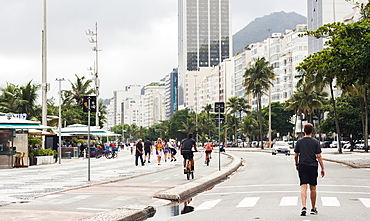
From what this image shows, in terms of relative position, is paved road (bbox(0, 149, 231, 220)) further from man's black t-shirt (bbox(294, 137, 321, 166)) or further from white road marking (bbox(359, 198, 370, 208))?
white road marking (bbox(359, 198, 370, 208))

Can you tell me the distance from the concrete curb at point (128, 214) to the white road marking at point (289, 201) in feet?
9.76

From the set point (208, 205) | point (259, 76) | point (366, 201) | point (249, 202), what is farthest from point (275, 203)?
point (259, 76)

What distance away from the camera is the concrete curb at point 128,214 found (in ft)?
29.5

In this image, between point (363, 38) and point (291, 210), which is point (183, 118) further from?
point (291, 210)

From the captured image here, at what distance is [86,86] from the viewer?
79938 millimetres

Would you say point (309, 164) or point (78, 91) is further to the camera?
point (78, 91)

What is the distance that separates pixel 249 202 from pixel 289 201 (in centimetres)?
93

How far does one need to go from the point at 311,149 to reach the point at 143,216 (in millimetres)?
3549

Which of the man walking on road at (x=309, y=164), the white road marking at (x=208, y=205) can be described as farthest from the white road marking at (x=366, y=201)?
the white road marking at (x=208, y=205)

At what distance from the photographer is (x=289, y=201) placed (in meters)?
11.8

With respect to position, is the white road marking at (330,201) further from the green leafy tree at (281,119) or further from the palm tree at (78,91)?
the green leafy tree at (281,119)

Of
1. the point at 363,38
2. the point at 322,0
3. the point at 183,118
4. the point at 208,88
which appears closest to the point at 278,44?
the point at 322,0

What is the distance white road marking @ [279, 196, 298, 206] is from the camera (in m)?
11.3

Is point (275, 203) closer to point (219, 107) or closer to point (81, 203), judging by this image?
point (81, 203)
